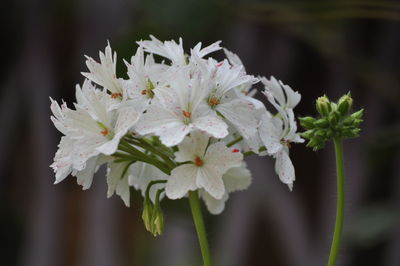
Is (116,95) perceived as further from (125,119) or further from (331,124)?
(331,124)

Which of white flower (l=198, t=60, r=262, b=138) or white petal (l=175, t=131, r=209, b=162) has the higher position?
white flower (l=198, t=60, r=262, b=138)

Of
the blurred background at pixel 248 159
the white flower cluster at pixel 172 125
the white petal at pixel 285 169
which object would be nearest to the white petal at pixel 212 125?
the white flower cluster at pixel 172 125

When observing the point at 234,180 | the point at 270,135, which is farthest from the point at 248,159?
the point at 270,135

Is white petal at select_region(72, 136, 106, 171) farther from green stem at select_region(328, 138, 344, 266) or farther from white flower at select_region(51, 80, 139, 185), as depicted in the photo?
green stem at select_region(328, 138, 344, 266)

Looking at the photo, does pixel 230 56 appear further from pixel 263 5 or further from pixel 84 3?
pixel 84 3

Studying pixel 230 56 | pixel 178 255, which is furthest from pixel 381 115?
pixel 230 56

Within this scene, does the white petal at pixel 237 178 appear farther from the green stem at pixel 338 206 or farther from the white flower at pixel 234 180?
the green stem at pixel 338 206

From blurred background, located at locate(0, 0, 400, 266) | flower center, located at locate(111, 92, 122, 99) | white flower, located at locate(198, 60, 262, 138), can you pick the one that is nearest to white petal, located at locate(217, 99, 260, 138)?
white flower, located at locate(198, 60, 262, 138)
